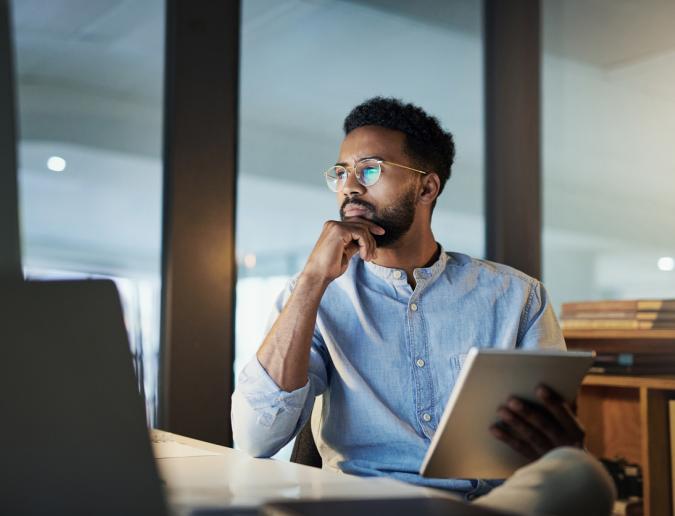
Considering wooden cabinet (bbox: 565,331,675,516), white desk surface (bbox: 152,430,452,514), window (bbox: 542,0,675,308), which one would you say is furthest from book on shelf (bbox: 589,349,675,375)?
white desk surface (bbox: 152,430,452,514)

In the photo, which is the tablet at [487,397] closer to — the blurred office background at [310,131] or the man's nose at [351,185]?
the man's nose at [351,185]

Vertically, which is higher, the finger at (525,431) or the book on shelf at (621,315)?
the book on shelf at (621,315)

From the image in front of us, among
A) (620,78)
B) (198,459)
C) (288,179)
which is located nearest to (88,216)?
(288,179)

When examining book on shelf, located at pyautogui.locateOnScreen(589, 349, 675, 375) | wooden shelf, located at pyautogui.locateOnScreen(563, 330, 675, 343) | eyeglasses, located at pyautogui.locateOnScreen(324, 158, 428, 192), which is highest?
eyeglasses, located at pyautogui.locateOnScreen(324, 158, 428, 192)

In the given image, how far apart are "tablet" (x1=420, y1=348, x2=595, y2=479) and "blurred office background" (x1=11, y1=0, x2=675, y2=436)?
4.92 ft

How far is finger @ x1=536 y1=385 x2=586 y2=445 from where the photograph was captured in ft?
4.33

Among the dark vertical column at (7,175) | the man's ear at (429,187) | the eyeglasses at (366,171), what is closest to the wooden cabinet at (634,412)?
the man's ear at (429,187)

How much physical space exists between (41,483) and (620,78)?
11.4 ft

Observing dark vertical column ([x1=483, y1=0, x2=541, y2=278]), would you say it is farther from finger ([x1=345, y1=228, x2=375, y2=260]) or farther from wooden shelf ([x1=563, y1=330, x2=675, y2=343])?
finger ([x1=345, y1=228, x2=375, y2=260])

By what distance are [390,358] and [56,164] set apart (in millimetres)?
1378

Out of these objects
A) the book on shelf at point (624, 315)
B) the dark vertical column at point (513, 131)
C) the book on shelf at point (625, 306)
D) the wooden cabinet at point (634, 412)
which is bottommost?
the wooden cabinet at point (634, 412)

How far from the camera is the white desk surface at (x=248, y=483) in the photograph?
1039 mm

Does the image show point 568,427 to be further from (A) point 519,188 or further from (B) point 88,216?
(A) point 519,188

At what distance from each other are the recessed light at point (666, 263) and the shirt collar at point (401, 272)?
178 centimetres
